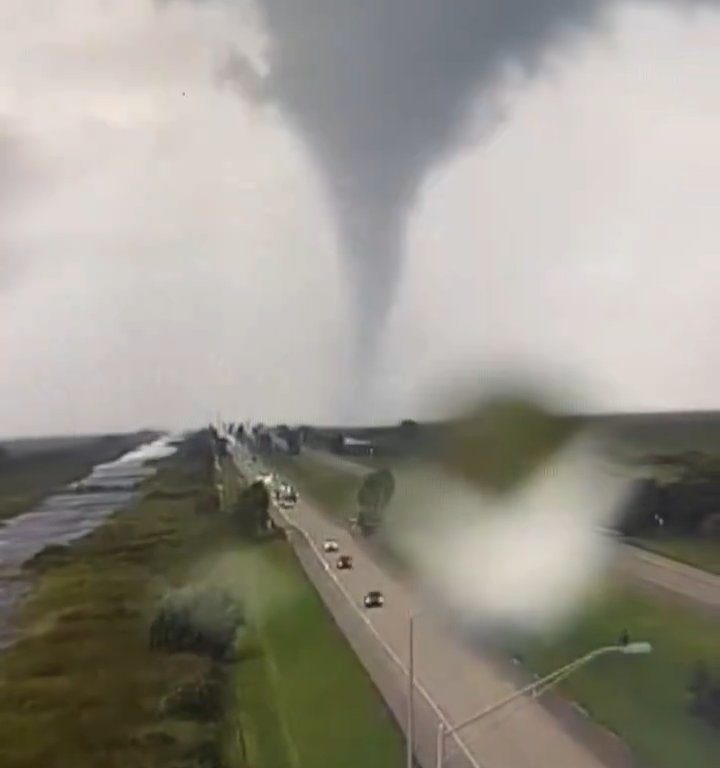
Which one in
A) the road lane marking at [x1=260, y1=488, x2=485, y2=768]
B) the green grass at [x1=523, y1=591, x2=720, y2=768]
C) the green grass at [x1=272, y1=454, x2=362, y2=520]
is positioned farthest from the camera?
the green grass at [x1=272, y1=454, x2=362, y2=520]

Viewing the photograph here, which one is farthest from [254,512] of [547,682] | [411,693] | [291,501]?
[547,682]

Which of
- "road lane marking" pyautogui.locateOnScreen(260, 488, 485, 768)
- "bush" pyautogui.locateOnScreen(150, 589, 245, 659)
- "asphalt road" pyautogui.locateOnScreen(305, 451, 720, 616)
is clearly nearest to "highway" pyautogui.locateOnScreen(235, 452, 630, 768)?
"road lane marking" pyautogui.locateOnScreen(260, 488, 485, 768)

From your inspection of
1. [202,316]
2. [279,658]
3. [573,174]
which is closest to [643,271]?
[573,174]

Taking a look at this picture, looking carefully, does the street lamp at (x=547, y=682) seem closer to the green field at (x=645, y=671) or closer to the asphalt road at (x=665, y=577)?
the green field at (x=645, y=671)

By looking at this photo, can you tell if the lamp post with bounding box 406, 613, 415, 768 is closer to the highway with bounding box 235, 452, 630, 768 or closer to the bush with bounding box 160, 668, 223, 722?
the highway with bounding box 235, 452, 630, 768

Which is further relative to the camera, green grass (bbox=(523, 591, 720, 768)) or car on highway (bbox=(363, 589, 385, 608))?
car on highway (bbox=(363, 589, 385, 608))

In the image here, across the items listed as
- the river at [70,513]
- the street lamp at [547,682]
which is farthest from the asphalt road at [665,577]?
the river at [70,513]
